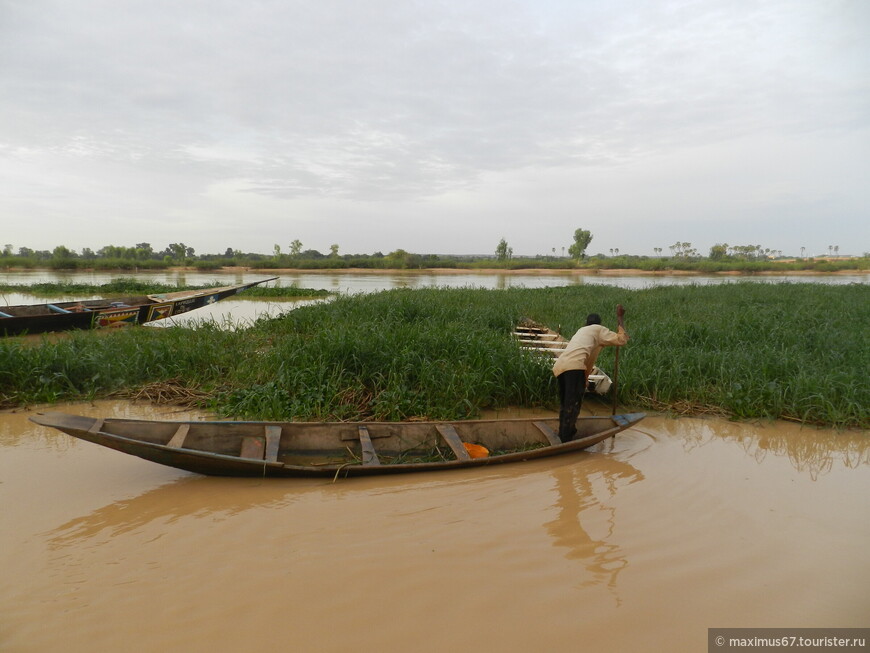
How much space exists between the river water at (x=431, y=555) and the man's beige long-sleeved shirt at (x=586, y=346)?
0.79 meters

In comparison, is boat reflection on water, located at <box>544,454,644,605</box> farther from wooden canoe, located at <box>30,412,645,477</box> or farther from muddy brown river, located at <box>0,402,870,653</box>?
wooden canoe, located at <box>30,412,645,477</box>

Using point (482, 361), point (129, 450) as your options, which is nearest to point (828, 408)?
point (482, 361)

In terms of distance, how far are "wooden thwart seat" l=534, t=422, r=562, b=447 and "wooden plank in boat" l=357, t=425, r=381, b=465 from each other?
1.46m

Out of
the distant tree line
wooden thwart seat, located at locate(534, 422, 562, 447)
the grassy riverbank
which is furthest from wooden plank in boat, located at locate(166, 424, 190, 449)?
the distant tree line

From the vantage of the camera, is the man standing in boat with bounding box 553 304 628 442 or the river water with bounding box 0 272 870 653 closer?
the river water with bounding box 0 272 870 653

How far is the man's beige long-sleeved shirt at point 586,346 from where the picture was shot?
4094 millimetres

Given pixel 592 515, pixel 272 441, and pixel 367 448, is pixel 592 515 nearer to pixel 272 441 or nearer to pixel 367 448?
pixel 367 448

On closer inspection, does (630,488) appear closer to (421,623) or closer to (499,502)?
(499,502)

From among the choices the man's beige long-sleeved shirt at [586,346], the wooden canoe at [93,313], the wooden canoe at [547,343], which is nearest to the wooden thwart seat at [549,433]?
the man's beige long-sleeved shirt at [586,346]

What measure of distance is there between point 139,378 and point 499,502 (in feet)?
15.3

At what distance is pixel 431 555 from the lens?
8.63 ft

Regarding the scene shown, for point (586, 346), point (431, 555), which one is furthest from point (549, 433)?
point (431, 555)

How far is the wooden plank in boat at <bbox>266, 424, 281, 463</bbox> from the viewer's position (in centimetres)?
355

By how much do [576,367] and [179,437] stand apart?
10.2 ft
